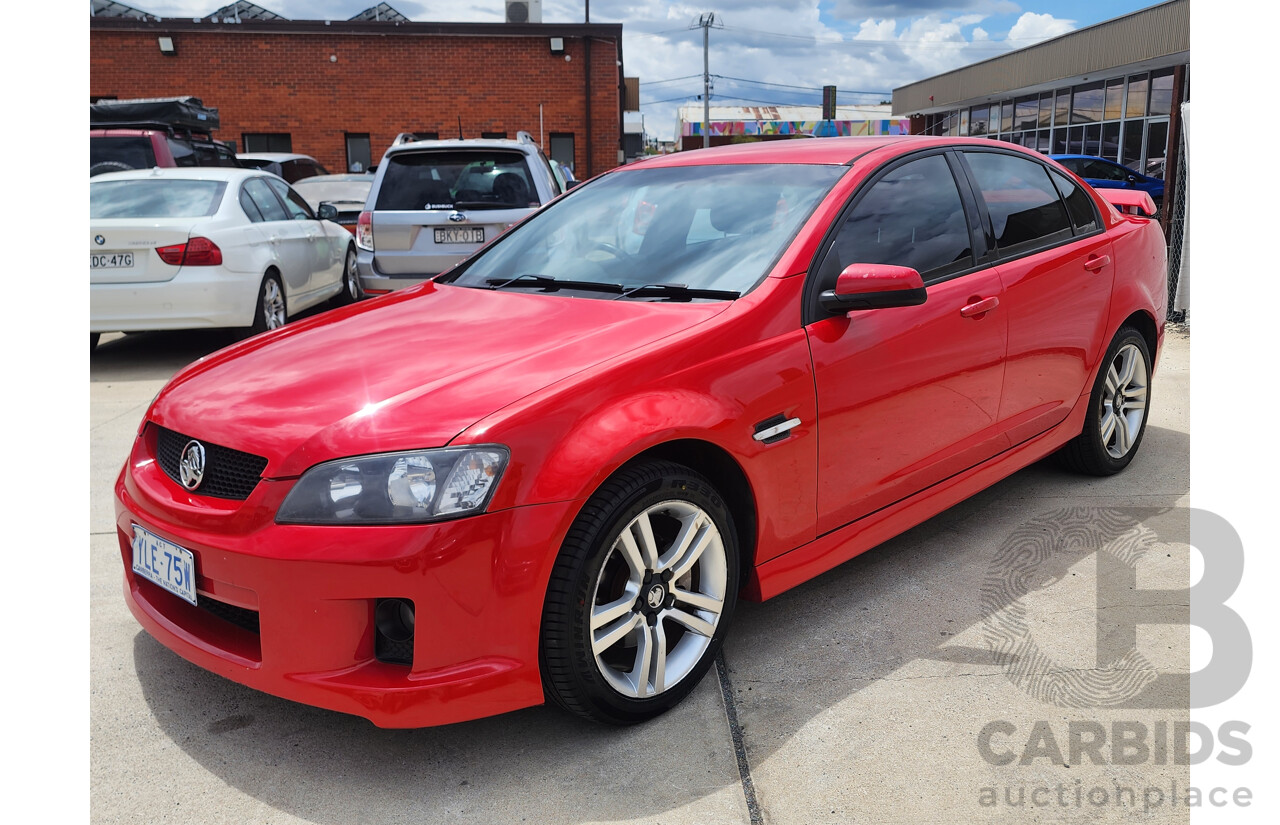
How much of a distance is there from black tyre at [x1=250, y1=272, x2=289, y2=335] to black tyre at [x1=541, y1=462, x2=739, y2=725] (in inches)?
235

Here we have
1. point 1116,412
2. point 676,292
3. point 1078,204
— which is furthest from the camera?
point 1116,412

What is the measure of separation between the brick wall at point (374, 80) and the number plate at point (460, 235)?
1648 centimetres

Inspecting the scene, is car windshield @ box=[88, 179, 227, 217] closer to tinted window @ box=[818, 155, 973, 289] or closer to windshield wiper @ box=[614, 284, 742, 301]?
windshield wiper @ box=[614, 284, 742, 301]

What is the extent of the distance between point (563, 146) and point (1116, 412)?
21122mm

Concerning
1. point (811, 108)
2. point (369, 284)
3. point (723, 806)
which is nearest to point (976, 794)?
point (723, 806)

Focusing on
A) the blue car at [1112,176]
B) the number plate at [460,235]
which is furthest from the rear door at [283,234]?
the blue car at [1112,176]

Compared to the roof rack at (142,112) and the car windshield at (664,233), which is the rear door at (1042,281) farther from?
the roof rack at (142,112)

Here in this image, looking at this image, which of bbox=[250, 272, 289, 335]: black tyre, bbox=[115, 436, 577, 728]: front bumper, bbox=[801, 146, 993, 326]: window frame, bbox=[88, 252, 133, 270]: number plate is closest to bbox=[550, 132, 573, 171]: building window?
bbox=[250, 272, 289, 335]: black tyre

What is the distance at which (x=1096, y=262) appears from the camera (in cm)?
414

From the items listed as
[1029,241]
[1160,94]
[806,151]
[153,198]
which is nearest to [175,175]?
[153,198]

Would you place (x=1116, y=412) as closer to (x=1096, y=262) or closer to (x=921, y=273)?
(x=1096, y=262)

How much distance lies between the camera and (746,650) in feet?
10.0

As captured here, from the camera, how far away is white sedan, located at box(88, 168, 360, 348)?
23.4 feet

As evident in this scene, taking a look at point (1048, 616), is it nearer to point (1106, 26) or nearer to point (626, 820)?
point (626, 820)
